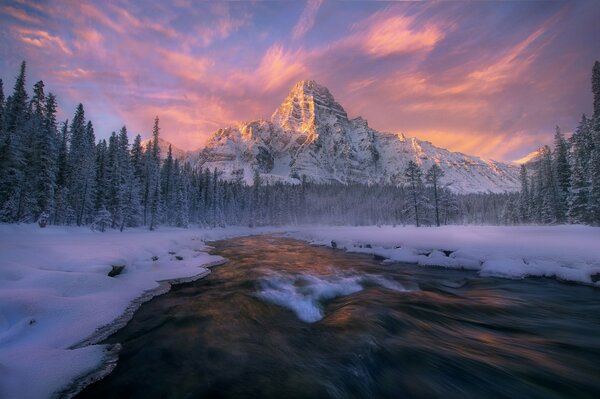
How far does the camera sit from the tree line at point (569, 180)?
33.6m

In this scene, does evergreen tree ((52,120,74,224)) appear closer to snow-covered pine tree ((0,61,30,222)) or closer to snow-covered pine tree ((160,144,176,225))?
snow-covered pine tree ((0,61,30,222))

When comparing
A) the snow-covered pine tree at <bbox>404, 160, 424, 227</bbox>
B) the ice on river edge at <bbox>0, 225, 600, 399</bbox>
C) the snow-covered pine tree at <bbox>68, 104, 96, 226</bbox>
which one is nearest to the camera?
the ice on river edge at <bbox>0, 225, 600, 399</bbox>

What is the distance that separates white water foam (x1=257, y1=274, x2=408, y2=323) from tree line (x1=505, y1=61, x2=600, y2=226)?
38.4 m

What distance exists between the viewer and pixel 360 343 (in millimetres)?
6250

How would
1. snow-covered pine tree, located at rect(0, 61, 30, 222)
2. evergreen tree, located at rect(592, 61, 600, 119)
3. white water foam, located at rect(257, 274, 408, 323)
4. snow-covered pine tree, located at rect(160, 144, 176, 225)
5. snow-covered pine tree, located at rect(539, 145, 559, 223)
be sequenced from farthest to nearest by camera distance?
snow-covered pine tree, located at rect(160, 144, 176, 225) < snow-covered pine tree, located at rect(539, 145, 559, 223) < evergreen tree, located at rect(592, 61, 600, 119) < snow-covered pine tree, located at rect(0, 61, 30, 222) < white water foam, located at rect(257, 274, 408, 323)

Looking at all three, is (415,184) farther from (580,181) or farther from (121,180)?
(121,180)

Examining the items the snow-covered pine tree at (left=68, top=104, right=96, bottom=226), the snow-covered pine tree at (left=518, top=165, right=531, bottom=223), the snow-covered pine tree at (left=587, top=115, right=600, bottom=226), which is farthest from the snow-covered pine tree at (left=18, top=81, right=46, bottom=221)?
the snow-covered pine tree at (left=518, top=165, right=531, bottom=223)

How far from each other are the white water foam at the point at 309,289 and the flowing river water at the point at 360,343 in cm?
8

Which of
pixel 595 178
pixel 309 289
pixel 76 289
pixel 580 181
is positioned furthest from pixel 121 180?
pixel 580 181

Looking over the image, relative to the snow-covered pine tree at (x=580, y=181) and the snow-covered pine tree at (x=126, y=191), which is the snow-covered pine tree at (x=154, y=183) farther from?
the snow-covered pine tree at (x=580, y=181)

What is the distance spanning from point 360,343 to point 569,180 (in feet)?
185

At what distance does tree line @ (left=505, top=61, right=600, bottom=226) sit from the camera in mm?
33594

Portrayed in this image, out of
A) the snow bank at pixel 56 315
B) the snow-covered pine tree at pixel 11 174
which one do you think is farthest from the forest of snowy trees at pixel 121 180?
the snow bank at pixel 56 315

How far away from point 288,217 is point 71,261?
4028 inches
